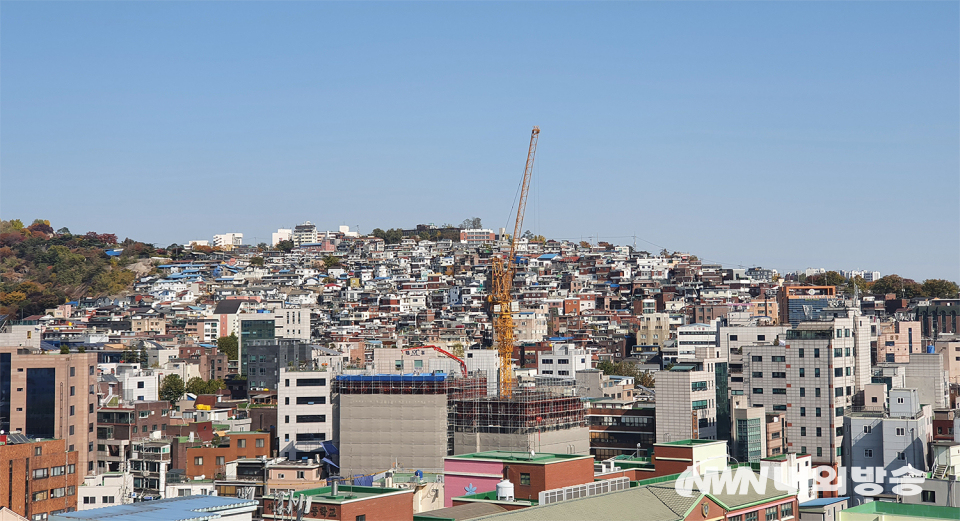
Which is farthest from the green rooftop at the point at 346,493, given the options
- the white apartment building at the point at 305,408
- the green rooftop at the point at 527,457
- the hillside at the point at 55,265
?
the hillside at the point at 55,265

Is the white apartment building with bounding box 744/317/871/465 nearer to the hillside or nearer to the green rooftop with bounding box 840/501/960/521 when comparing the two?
the green rooftop with bounding box 840/501/960/521

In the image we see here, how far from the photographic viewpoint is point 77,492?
36.5 m

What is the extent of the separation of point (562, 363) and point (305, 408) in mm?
30172

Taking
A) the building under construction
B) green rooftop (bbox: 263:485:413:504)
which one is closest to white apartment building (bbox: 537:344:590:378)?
the building under construction

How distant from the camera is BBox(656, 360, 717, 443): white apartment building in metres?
43.3

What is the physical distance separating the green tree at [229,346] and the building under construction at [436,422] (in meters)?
44.2

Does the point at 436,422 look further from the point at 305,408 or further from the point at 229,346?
the point at 229,346

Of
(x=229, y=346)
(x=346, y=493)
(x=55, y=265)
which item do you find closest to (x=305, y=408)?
(x=346, y=493)

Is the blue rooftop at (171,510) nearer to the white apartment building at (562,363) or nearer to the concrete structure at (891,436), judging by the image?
the concrete structure at (891,436)

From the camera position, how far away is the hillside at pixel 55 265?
12375 centimetres

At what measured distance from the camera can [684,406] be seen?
43312 mm

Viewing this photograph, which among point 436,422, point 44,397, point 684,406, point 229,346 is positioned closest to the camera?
point 684,406

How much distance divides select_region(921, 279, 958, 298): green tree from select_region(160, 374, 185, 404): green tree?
79234 mm

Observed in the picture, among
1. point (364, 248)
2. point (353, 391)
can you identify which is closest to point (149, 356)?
point (353, 391)
